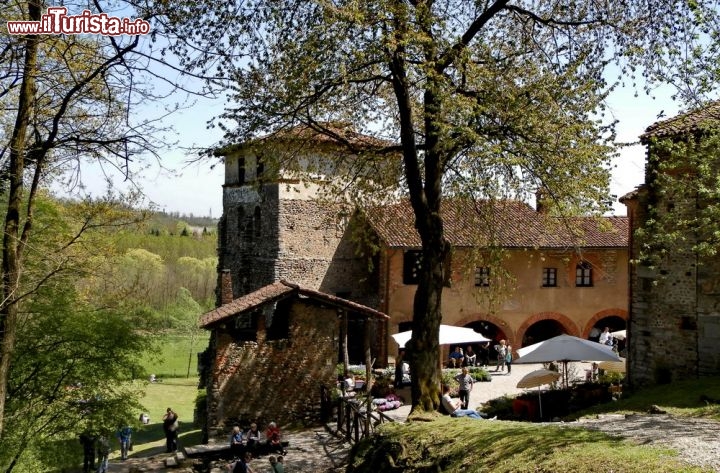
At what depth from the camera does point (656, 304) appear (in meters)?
18.3

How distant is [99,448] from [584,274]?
73.3 ft

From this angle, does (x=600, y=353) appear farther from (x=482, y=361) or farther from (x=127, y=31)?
(x=127, y=31)

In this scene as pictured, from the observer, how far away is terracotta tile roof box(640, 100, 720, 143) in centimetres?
1331

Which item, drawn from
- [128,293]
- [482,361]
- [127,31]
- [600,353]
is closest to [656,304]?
[600,353]

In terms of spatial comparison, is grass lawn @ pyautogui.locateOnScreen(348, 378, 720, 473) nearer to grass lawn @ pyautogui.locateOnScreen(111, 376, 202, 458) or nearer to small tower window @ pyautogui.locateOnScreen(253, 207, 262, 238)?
grass lawn @ pyautogui.locateOnScreen(111, 376, 202, 458)

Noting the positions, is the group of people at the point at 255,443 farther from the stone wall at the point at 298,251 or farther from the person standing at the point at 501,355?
the stone wall at the point at 298,251

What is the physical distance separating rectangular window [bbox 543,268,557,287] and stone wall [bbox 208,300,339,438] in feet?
47.3

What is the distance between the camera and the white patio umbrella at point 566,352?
55.3ft

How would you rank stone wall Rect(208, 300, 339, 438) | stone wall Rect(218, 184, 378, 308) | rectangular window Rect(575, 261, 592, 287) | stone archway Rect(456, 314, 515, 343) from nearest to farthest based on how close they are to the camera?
stone wall Rect(208, 300, 339, 438), stone archway Rect(456, 314, 515, 343), stone wall Rect(218, 184, 378, 308), rectangular window Rect(575, 261, 592, 287)

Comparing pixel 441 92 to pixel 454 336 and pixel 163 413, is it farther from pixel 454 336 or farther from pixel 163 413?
pixel 163 413

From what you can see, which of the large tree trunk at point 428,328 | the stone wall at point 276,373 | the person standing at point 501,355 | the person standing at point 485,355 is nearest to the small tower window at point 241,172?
the person standing at point 485,355

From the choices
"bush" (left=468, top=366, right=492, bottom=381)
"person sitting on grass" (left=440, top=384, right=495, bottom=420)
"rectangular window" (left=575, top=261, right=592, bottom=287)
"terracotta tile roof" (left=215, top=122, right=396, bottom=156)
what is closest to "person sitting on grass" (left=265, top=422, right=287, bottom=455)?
"person sitting on grass" (left=440, top=384, right=495, bottom=420)

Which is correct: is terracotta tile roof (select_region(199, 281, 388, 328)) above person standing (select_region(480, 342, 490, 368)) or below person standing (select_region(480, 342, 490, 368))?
above

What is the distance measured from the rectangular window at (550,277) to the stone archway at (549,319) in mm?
1305
